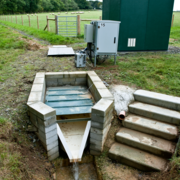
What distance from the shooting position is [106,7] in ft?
35.4

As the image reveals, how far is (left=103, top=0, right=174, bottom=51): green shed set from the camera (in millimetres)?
9258

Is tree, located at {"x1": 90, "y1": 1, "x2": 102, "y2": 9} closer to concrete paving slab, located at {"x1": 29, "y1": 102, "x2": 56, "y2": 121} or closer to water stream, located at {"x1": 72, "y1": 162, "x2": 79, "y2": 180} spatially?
concrete paving slab, located at {"x1": 29, "y1": 102, "x2": 56, "y2": 121}

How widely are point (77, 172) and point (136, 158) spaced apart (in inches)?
52.8

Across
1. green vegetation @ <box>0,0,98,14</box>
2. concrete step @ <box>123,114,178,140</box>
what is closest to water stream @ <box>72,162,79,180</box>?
concrete step @ <box>123,114,178,140</box>

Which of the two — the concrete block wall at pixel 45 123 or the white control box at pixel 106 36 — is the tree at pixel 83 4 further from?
the concrete block wall at pixel 45 123

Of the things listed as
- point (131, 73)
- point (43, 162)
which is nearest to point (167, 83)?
point (131, 73)

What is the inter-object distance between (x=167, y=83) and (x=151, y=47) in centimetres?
495

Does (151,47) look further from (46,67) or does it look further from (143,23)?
(46,67)

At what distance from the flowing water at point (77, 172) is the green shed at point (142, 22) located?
702cm

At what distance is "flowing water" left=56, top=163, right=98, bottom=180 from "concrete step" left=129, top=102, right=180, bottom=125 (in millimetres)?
1696

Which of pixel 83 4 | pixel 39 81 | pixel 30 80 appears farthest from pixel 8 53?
pixel 83 4

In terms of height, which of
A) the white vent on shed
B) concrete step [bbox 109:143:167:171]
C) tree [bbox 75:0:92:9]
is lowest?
concrete step [bbox 109:143:167:171]

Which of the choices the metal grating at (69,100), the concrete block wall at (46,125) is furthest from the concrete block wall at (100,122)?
the concrete block wall at (46,125)

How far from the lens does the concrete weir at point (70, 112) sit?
3812 millimetres
